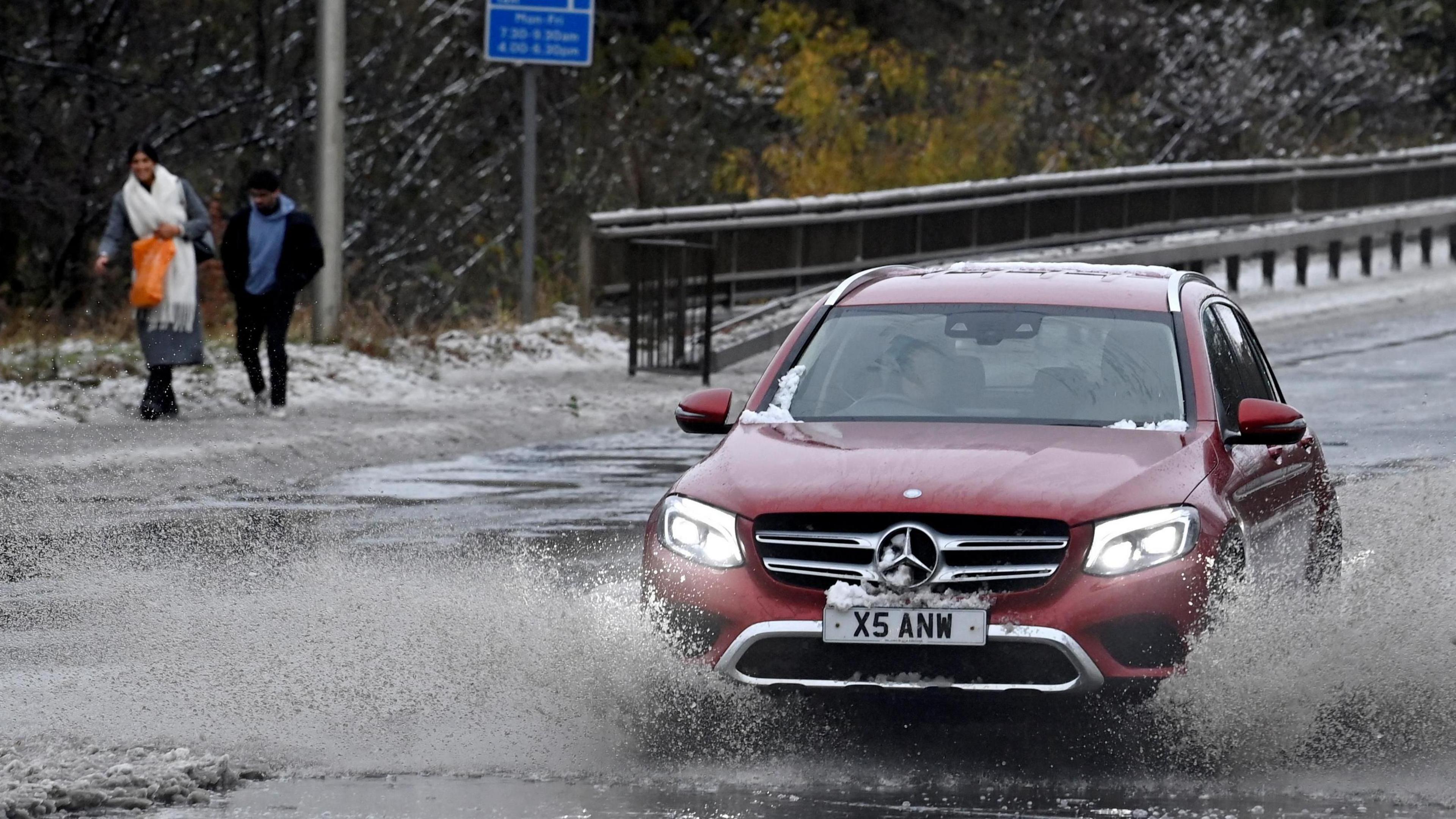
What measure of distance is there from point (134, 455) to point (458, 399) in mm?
4204

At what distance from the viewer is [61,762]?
6578 millimetres

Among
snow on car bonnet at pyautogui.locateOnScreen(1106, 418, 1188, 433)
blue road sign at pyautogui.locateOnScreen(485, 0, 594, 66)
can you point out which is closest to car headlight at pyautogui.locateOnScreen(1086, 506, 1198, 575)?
snow on car bonnet at pyautogui.locateOnScreen(1106, 418, 1188, 433)

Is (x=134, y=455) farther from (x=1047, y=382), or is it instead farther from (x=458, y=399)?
(x=1047, y=382)

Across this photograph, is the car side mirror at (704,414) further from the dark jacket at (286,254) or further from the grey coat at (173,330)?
the dark jacket at (286,254)

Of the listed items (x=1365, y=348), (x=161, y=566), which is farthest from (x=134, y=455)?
(x=1365, y=348)

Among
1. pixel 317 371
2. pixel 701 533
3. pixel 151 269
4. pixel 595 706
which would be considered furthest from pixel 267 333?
pixel 701 533

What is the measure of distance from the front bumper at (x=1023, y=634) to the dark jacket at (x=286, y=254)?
10193mm

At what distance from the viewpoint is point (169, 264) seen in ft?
53.1

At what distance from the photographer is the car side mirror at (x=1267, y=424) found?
781 centimetres

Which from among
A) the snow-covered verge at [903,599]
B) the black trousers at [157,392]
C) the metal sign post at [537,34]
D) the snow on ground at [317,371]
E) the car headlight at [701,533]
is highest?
the metal sign post at [537,34]

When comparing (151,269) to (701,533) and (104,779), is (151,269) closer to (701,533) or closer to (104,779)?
(701,533)

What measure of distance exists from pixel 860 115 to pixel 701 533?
31145 mm

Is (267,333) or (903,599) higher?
(903,599)

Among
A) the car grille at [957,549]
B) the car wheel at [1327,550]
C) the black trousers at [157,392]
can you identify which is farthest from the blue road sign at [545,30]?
the car grille at [957,549]
